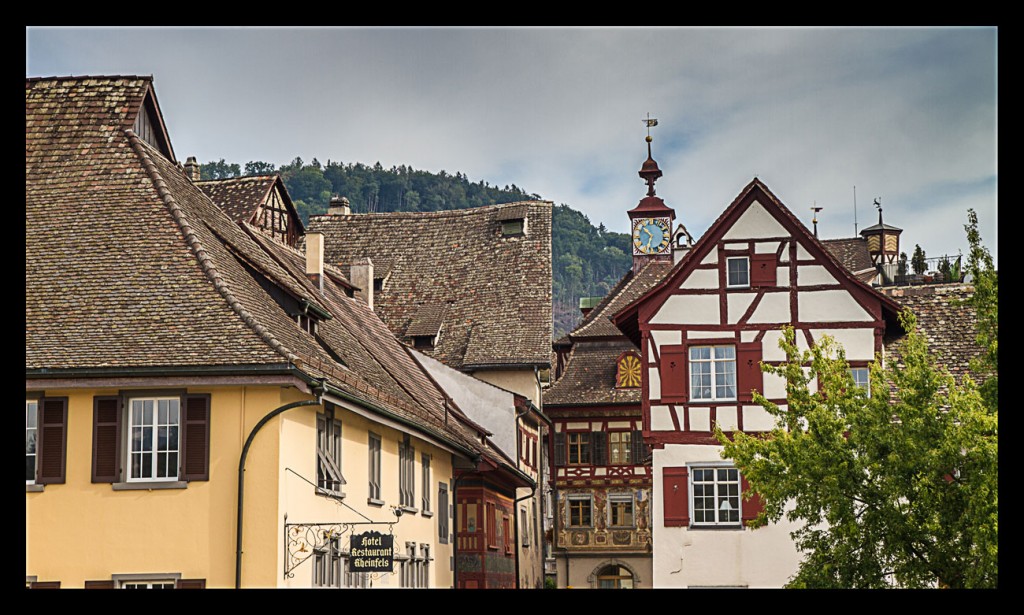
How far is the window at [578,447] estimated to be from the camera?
45.2 meters

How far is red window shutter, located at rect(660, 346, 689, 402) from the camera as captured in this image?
3152cm

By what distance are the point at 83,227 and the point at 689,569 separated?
14.7 m

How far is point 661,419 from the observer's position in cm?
3138

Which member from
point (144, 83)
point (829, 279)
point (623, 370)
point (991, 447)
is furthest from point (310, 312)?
point (623, 370)

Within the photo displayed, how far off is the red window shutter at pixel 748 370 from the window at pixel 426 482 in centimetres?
759

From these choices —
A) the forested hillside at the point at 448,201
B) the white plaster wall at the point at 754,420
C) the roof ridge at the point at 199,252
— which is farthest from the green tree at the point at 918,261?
the roof ridge at the point at 199,252

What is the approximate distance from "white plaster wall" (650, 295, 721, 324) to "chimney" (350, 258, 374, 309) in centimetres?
882

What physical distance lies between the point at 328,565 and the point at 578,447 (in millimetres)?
24886

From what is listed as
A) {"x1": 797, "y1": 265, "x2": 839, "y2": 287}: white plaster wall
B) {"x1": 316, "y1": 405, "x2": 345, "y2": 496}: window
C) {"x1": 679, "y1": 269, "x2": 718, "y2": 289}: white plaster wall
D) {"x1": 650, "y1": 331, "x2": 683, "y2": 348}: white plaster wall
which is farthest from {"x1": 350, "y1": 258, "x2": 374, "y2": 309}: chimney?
{"x1": 316, "y1": 405, "x2": 345, "y2": 496}: window

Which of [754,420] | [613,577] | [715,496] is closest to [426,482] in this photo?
[715,496]

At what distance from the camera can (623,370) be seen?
150ft

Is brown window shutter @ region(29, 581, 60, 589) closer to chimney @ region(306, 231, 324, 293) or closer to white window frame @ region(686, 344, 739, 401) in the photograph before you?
A: chimney @ region(306, 231, 324, 293)

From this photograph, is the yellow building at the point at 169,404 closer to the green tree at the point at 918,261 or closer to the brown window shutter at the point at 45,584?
the brown window shutter at the point at 45,584

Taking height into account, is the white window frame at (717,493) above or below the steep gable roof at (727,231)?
A: below
